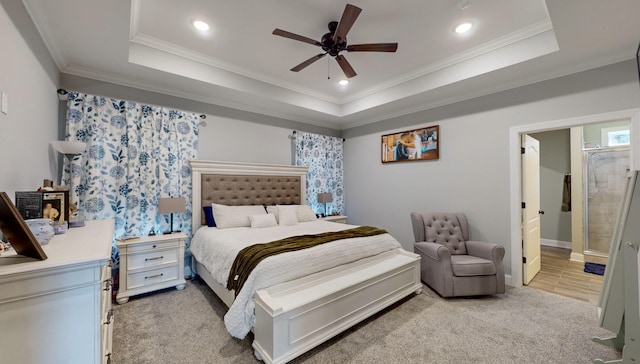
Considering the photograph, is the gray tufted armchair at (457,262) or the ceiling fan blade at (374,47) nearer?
the ceiling fan blade at (374,47)

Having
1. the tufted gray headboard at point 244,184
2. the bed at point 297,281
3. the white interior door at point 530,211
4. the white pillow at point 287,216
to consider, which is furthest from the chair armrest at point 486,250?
the tufted gray headboard at point 244,184

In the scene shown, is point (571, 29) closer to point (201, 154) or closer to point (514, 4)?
point (514, 4)

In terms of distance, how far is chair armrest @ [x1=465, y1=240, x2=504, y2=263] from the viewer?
3.00 meters

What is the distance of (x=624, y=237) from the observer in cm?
190

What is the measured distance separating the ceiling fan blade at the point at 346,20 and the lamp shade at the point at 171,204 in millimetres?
2636

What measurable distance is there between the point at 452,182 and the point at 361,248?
6.66ft

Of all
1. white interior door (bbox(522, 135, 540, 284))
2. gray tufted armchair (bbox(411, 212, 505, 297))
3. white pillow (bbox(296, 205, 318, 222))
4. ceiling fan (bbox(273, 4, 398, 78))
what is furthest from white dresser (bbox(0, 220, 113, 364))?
white interior door (bbox(522, 135, 540, 284))

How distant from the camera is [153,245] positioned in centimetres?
303

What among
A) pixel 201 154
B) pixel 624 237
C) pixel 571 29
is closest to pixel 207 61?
pixel 201 154

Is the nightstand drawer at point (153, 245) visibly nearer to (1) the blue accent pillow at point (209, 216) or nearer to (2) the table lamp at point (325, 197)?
(1) the blue accent pillow at point (209, 216)

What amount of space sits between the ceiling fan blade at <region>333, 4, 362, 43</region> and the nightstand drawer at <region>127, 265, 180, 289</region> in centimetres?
316

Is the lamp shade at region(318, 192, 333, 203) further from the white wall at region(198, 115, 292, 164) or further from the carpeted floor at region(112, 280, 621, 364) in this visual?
the carpeted floor at region(112, 280, 621, 364)

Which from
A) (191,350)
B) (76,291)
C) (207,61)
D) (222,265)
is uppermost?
(207,61)

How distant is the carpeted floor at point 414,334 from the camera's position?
1.99 meters
